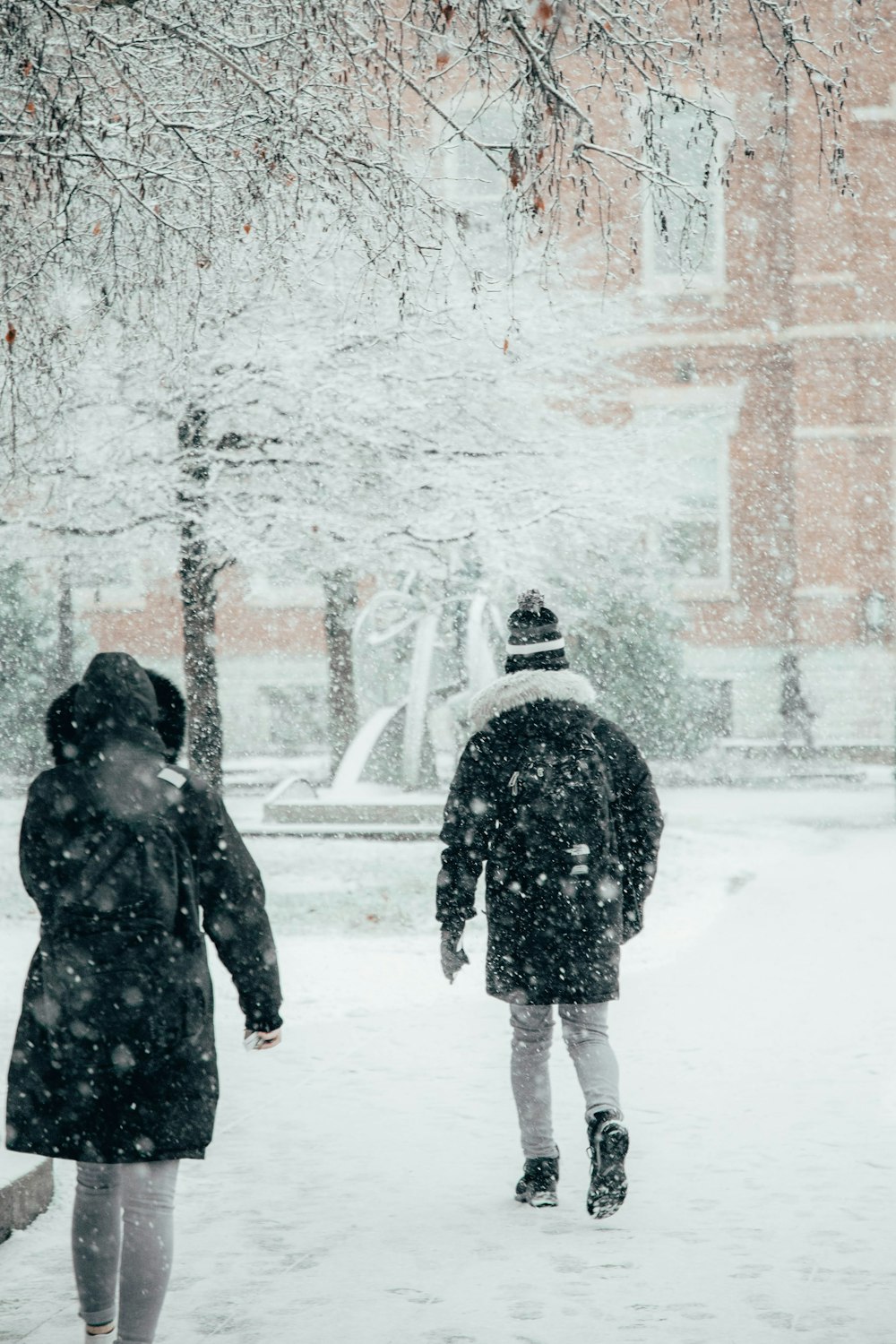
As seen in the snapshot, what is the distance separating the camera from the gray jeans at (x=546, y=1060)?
15.6 ft

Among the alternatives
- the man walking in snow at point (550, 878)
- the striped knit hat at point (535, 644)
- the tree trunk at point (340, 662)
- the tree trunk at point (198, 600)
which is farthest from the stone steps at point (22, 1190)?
the tree trunk at point (340, 662)

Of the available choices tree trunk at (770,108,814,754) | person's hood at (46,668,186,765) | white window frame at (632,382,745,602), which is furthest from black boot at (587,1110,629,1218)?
white window frame at (632,382,745,602)

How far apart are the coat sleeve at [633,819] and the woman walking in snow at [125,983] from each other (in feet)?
5.35

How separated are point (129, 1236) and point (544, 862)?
1.76m

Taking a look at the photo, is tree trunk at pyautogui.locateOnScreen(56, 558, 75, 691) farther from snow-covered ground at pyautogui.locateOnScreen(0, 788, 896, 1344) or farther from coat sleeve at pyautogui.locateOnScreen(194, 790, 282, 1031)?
coat sleeve at pyautogui.locateOnScreen(194, 790, 282, 1031)

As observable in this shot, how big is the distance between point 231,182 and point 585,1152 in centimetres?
381

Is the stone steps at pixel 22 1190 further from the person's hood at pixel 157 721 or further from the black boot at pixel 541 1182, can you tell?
the person's hood at pixel 157 721

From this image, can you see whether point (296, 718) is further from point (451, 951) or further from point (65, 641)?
point (451, 951)

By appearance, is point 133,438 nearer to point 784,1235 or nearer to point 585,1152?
point 585,1152

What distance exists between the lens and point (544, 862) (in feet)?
15.5

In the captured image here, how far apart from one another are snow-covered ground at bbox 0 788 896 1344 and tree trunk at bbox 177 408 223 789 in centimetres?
297

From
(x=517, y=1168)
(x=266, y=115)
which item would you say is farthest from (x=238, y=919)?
(x=266, y=115)

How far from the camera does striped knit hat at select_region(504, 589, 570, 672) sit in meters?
4.98

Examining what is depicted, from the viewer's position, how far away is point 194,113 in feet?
20.8
